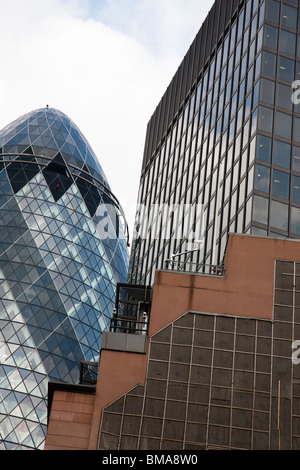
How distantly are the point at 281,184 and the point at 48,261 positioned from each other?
49.0 m

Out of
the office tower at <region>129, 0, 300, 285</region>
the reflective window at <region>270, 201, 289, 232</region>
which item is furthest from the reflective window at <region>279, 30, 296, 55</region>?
the reflective window at <region>270, 201, 289, 232</region>

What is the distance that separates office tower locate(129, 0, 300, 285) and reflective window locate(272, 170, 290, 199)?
7 centimetres

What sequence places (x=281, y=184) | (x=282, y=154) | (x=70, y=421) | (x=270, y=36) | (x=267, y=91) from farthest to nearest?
(x=270, y=36)
(x=267, y=91)
(x=282, y=154)
(x=281, y=184)
(x=70, y=421)

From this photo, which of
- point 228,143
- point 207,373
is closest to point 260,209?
point 228,143

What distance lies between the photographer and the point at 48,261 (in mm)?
100000

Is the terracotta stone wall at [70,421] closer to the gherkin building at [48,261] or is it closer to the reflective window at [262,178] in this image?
the reflective window at [262,178]

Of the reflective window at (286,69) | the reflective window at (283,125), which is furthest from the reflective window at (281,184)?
the reflective window at (286,69)

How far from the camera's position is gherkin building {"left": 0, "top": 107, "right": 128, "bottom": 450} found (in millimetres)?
88875

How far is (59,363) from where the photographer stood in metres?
91.4

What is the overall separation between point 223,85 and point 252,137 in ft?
34.5

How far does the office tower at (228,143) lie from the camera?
5531cm

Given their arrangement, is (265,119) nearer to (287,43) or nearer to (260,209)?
(287,43)

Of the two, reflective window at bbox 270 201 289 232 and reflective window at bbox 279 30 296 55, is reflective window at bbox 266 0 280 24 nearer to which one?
reflective window at bbox 279 30 296 55
